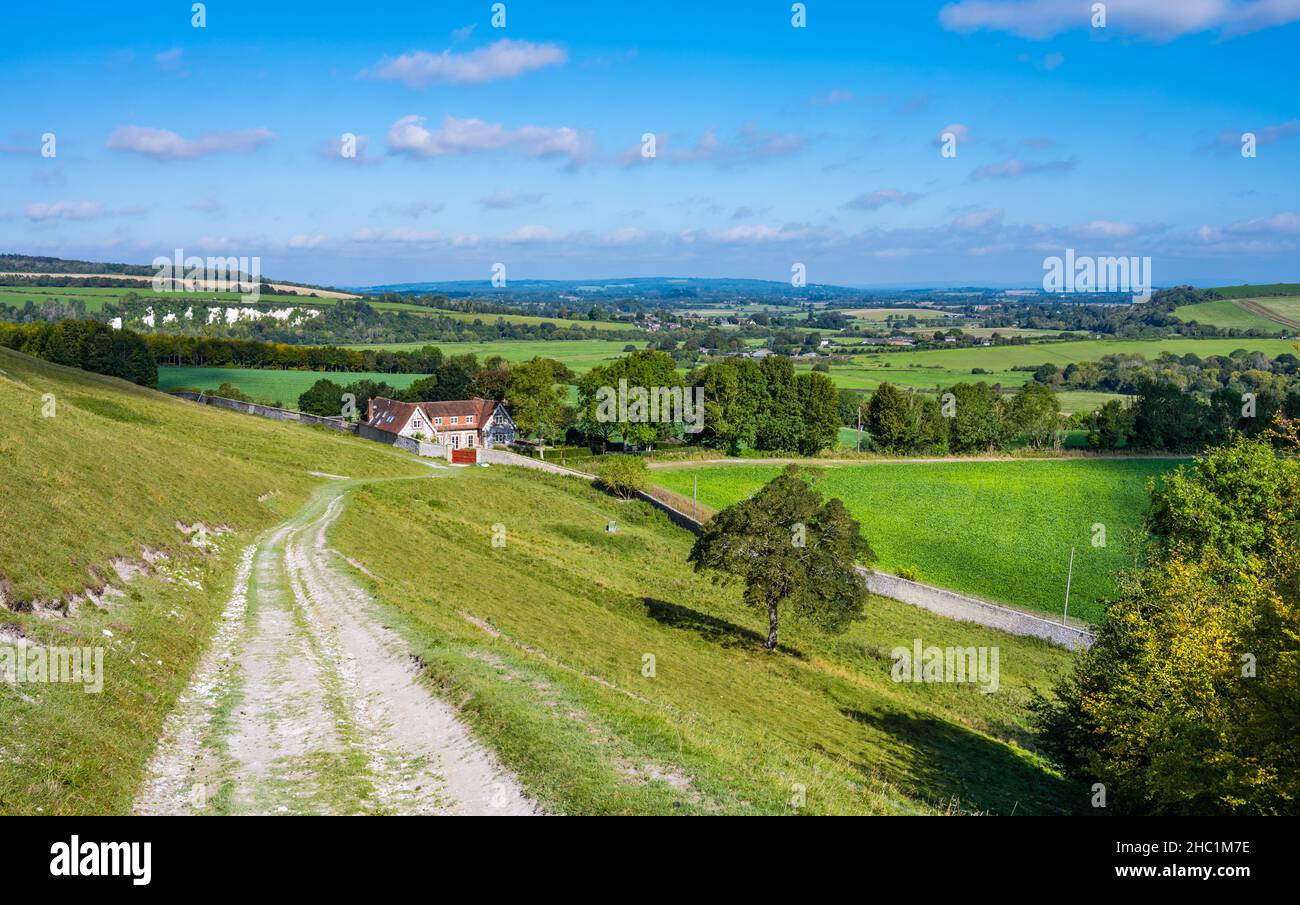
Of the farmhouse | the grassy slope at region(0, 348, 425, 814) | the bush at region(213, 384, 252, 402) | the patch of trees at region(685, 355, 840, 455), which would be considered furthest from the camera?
the bush at region(213, 384, 252, 402)

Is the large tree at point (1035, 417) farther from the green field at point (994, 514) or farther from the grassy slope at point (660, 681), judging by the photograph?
the grassy slope at point (660, 681)

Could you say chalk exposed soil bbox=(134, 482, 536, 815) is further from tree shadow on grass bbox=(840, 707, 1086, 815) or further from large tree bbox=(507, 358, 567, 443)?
large tree bbox=(507, 358, 567, 443)

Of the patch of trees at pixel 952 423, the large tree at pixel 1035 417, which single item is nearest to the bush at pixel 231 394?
the patch of trees at pixel 952 423

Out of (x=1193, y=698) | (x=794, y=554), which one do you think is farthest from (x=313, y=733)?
(x=794, y=554)

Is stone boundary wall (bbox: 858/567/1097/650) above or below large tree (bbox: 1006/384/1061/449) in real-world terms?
below

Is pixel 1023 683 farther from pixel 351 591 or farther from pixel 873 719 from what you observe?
pixel 351 591

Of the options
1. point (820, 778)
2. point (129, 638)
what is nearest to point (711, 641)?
point (820, 778)

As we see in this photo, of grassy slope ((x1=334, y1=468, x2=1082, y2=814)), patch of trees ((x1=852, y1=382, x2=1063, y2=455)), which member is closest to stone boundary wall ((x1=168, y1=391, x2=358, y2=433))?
grassy slope ((x1=334, y1=468, x2=1082, y2=814))

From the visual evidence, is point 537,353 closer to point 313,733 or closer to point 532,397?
point 532,397
